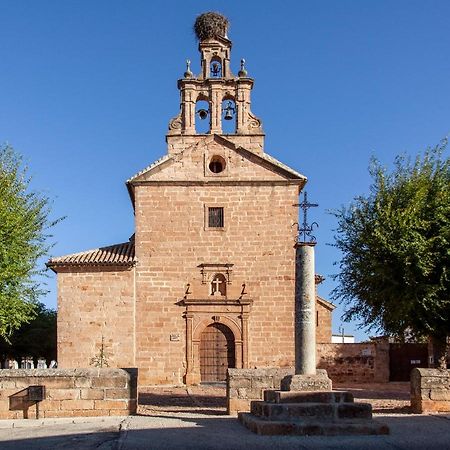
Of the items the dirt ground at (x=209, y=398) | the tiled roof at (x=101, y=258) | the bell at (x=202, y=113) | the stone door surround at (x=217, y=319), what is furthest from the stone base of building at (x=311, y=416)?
the bell at (x=202, y=113)

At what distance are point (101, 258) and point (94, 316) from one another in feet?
6.38

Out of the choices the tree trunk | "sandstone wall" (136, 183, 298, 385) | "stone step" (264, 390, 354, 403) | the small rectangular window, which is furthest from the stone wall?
"stone step" (264, 390, 354, 403)

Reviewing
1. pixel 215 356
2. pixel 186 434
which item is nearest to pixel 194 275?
pixel 215 356

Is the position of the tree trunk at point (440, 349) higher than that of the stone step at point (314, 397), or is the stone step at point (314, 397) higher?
the tree trunk at point (440, 349)

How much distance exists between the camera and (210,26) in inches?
1064

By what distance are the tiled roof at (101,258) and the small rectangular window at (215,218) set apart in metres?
2.86

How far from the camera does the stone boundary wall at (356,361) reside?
26.9 metres

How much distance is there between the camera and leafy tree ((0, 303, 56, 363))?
39625mm

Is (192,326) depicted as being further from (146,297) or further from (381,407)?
(381,407)

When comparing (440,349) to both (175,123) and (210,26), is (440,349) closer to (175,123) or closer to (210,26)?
(175,123)

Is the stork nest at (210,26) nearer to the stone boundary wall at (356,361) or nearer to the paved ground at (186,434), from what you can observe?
the stone boundary wall at (356,361)

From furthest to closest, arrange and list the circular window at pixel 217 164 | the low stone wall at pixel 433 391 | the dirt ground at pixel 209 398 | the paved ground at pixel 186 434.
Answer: the circular window at pixel 217 164, the dirt ground at pixel 209 398, the low stone wall at pixel 433 391, the paved ground at pixel 186 434

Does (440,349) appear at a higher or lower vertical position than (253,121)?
lower

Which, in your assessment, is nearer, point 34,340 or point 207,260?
point 207,260
